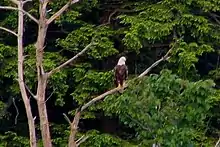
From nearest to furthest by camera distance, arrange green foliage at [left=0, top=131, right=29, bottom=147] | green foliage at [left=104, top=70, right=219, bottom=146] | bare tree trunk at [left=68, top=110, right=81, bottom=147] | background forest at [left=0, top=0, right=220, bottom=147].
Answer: green foliage at [left=104, top=70, right=219, bottom=146] < bare tree trunk at [left=68, top=110, right=81, bottom=147] < background forest at [left=0, top=0, right=220, bottom=147] < green foliage at [left=0, top=131, right=29, bottom=147]

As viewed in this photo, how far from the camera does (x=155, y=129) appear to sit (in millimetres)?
6746

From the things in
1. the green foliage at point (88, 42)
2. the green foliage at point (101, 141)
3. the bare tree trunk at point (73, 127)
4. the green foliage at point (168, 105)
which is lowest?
the green foliage at point (101, 141)

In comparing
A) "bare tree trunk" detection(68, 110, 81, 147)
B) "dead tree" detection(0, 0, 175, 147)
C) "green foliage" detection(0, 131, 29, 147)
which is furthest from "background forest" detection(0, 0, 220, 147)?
"dead tree" detection(0, 0, 175, 147)

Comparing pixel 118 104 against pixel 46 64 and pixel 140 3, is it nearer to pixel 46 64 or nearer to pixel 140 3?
pixel 46 64

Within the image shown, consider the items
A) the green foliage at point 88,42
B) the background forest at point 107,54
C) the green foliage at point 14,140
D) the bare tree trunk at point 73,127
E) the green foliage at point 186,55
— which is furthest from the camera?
the green foliage at point 14,140

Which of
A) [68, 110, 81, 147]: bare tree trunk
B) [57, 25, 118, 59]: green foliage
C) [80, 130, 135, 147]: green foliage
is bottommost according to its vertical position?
[80, 130, 135, 147]: green foliage

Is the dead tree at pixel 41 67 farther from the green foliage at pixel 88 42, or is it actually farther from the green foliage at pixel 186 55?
the green foliage at pixel 88 42

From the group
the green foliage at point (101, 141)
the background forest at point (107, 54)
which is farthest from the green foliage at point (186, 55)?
the green foliage at point (101, 141)

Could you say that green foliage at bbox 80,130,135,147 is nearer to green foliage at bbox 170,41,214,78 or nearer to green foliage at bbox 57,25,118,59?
green foliage at bbox 57,25,118,59

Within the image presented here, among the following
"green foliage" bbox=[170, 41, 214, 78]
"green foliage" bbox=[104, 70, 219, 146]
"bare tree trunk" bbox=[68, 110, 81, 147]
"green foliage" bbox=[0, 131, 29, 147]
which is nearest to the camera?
"green foliage" bbox=[104, 70, 219, 146]

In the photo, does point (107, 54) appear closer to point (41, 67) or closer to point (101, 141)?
point (101, 141)

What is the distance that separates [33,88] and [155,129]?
282cm

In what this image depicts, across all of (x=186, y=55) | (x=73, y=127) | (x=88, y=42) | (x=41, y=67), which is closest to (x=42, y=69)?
(x=41, y=67)

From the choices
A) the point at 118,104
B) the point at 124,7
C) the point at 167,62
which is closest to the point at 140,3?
the point at 124,7
